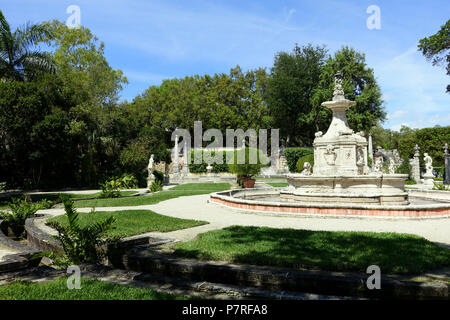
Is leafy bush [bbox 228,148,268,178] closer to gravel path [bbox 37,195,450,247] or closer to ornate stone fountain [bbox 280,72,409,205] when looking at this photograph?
ornate stone fountain [bbox 280,72,409,205]

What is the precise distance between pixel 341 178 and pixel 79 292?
11.3 metres

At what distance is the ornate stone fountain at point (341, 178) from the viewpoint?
1191cm

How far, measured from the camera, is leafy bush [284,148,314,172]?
133ft

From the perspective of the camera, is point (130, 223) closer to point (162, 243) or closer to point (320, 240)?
point (162, 243)

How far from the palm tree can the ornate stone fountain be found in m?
19.4

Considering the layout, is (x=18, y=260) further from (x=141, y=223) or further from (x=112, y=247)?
(x=141, y=223)

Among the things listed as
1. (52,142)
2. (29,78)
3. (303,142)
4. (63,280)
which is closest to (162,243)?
(63,280)

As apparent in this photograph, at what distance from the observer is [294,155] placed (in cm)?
4091

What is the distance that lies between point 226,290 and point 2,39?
22.4 m

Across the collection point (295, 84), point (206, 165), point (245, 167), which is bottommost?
point (245, 167)

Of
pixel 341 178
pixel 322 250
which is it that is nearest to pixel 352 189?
pixel 341 178

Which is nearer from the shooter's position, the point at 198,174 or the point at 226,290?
the point at 226,290
